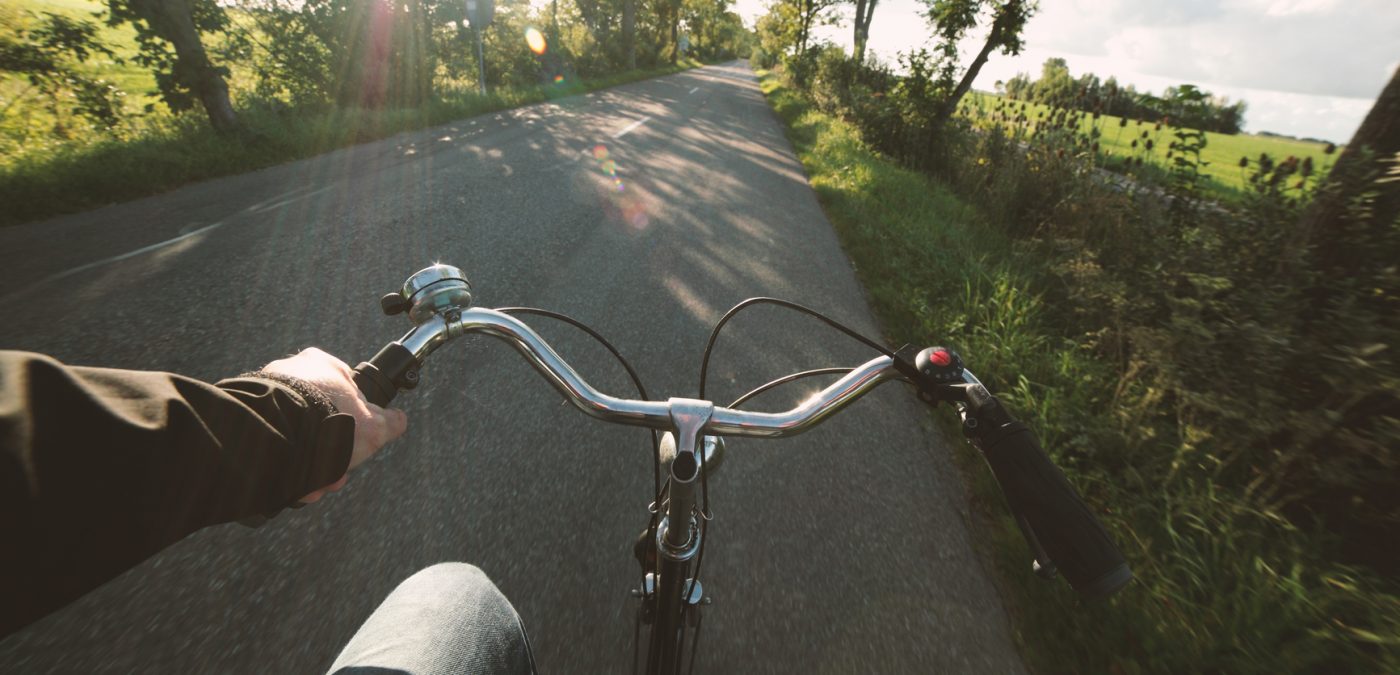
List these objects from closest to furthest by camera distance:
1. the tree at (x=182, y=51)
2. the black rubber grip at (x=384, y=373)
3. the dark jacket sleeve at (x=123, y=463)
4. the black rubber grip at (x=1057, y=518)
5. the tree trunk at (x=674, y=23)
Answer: the dark jacket sleeve at (x=123, y=463) → the black rubber grip at (x=1057, y=518) → the black rubber grip at (x=384, y=373) → the tree at (x=182, y=51) → the tree trunk at (x=674, y=23)

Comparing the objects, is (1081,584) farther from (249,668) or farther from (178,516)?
(249,668)

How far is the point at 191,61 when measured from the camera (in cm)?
732

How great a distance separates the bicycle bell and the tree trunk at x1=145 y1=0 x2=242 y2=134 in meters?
10.1

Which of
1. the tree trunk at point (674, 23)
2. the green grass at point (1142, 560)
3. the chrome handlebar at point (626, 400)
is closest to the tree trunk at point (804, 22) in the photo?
the tree trunk at point (674, 23)

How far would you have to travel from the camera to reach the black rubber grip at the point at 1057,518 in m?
0.70

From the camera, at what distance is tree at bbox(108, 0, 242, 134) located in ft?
22.5

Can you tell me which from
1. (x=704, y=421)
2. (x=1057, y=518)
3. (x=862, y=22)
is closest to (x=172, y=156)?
(x=704, y=421)

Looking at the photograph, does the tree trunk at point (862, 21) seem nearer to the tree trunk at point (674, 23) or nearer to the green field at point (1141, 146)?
the green field at point (1141, 146)

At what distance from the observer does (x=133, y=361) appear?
3043 mm

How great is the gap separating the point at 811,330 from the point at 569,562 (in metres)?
2.73

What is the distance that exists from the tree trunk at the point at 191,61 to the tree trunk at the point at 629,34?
85.3 feet

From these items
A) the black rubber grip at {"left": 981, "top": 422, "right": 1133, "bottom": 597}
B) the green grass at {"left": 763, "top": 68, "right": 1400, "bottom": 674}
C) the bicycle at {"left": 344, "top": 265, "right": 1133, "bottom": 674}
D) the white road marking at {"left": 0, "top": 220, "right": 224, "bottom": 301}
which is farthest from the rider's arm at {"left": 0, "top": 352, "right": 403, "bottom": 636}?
the white road marking at {"left": 0, "top": 220, "right": 224, "bottom": 301}

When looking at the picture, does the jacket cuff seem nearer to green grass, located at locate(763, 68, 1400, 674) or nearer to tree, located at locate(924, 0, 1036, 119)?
green grass, located at locate(763, 68, 1400, 674)

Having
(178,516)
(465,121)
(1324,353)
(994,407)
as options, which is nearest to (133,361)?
(178,516)
